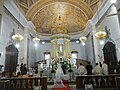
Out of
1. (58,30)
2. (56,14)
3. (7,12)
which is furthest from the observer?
(58,30)

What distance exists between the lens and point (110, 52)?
34.7 feet

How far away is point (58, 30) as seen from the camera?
790 inches

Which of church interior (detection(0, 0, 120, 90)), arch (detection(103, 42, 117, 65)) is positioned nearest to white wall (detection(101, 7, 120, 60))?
church interior (detection(0, 0, 120, 90))

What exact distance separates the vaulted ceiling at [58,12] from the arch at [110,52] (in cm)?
416

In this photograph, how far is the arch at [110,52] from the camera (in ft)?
32.7

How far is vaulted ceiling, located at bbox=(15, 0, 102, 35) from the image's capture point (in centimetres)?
1463

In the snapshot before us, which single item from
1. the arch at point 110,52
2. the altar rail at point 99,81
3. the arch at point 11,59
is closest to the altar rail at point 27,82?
the altar rail at point 99,81

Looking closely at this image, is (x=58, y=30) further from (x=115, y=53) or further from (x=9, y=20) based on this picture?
(x=115, y=53)

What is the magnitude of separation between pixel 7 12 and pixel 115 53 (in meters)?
8.61

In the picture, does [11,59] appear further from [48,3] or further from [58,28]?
[58,28]

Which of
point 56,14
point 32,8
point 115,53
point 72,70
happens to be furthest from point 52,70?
point 56,14

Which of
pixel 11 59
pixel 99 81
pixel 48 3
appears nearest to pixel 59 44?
pixel 48 3

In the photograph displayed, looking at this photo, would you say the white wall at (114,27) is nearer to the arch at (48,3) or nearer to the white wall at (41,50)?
the arch at (48,3)

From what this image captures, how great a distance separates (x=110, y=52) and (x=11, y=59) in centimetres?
763
